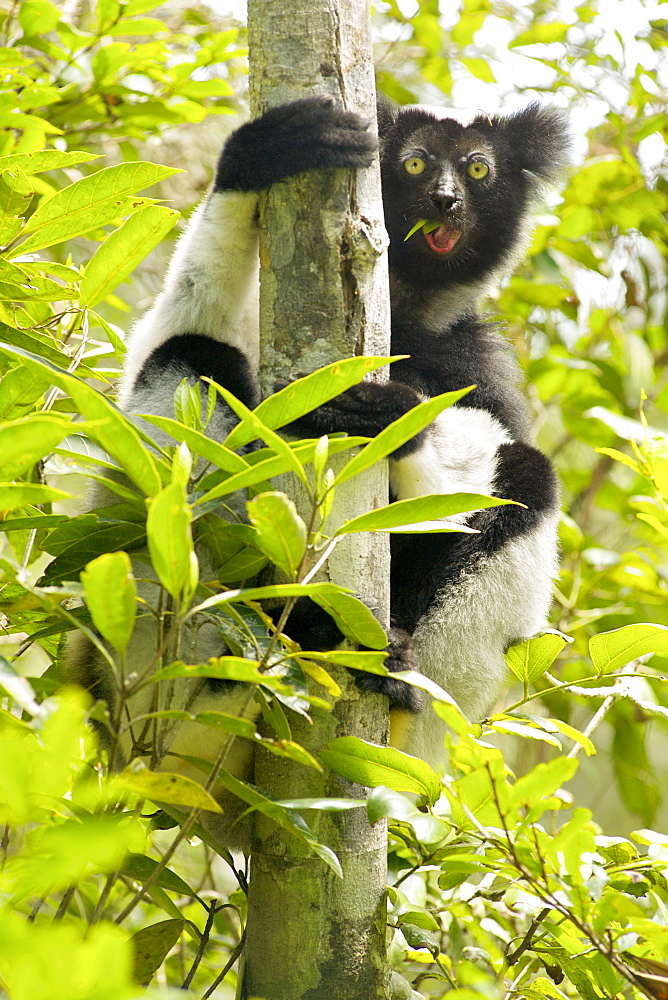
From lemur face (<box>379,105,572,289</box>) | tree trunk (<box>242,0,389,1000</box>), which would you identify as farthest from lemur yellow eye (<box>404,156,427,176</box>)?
tree trunk (<box>242,0,389,1000</box>)

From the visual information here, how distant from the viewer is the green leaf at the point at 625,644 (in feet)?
4.56

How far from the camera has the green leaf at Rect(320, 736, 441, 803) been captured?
1.21 m

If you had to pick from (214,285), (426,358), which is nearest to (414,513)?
(214,285)

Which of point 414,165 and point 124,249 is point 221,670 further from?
point 414,165

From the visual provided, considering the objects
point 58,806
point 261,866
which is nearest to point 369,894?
point 261,866

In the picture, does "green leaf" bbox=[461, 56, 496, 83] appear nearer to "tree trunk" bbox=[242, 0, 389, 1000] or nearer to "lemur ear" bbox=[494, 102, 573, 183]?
"lemur ear" bbox=[494, 102, 573, 183]

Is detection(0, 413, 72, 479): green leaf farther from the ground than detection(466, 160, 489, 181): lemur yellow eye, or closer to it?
closer to it

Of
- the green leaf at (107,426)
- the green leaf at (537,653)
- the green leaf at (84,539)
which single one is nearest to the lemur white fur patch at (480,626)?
the green leaf at (537,653)

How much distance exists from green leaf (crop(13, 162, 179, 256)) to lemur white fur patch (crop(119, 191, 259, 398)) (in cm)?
52

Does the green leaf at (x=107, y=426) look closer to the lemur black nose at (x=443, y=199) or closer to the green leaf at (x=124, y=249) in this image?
the green leaf at (x=124, y=249)

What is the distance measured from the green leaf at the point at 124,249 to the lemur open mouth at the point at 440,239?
135cm

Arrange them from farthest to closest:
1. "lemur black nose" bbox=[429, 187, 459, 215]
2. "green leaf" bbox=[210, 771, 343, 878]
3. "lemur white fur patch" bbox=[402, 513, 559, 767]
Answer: "lemur black nose" bbox=[429, 187, 459, 215]
"lemur white fur patch" bbox=[402, 513, 559, 767]
"green leaf" bbox=[210, 771, 343, 878]

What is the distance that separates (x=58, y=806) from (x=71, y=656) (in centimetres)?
70

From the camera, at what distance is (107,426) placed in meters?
0.94
